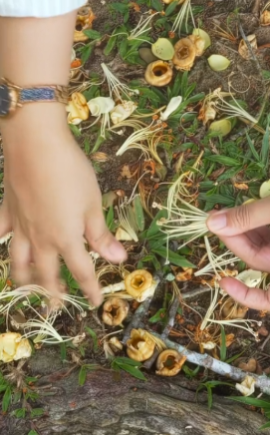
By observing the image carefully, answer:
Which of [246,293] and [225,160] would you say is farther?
[225,160]

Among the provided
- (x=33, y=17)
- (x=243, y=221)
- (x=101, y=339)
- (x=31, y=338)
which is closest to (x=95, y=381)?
(x=101, y=339)

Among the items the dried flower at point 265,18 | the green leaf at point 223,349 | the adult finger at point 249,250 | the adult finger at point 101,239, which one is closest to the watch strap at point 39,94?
the adult finger at point 101,239

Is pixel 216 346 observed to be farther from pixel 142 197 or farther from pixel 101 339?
pixel 142 197

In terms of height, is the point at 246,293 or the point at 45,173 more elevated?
the point at 45,173

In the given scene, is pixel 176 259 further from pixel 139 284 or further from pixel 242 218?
pixel 242 218

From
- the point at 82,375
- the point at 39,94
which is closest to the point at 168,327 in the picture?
the point at 82,375

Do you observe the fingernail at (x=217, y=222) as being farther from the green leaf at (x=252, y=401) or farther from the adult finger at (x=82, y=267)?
the green leaf at (x=252, y=401)
